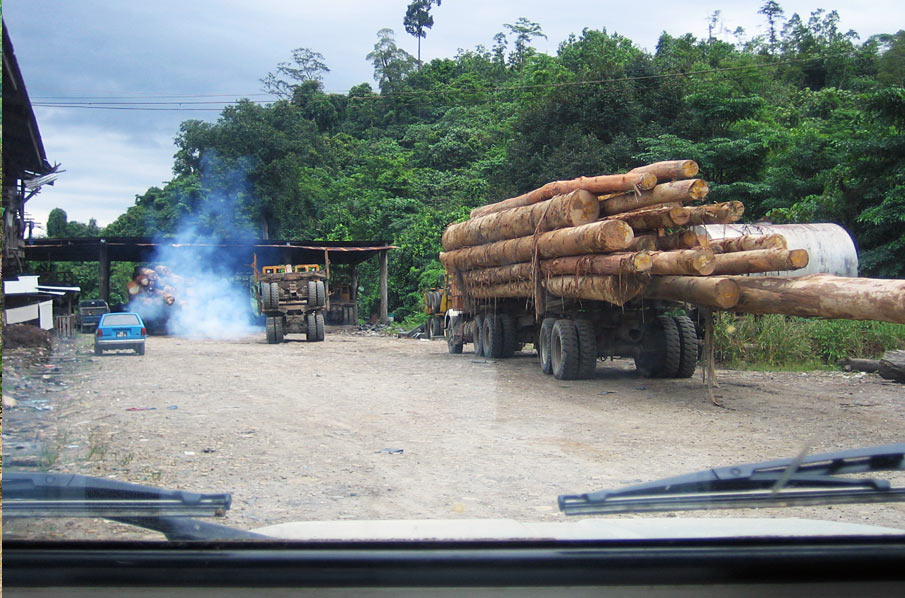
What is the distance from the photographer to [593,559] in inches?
74.6

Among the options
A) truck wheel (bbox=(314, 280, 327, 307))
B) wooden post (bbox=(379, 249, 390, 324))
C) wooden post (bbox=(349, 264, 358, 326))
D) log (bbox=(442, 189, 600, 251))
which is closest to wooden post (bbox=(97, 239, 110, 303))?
log (bbox=(442, 189, 600, 251))

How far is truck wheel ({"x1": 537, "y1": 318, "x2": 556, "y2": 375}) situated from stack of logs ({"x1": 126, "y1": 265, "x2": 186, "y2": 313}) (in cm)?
563

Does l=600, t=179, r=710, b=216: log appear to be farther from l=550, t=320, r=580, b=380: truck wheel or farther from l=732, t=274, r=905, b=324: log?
l=550, t=320, r=580, b=380: truck wheel

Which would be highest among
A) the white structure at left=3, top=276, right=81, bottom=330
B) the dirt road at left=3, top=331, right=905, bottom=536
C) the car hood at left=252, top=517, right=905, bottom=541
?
the white structure at left=3, top=276, right=81, bottom=330

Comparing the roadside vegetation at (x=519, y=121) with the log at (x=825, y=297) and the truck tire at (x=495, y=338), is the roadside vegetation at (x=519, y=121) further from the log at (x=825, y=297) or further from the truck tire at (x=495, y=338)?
the truck tire at (x=495, y=338)

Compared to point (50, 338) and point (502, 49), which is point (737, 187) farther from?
point (50, 338)

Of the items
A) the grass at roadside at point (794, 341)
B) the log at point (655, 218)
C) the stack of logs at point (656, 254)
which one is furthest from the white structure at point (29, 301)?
the grass at roadside at point (794, 341)

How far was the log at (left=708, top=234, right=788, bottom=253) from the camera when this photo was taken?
927 cm

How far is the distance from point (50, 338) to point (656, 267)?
7.91 m

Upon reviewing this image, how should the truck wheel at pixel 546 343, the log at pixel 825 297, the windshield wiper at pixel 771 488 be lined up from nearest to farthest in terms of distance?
the windshield wiper at pixel 771 488 → the log at pixel 825 297 → the truck wheel at pixel 546 343

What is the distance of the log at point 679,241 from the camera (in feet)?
34.1

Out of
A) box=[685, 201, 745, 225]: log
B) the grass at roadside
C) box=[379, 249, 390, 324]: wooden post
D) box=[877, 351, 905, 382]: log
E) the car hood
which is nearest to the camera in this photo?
the car hood

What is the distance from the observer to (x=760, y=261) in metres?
9.00

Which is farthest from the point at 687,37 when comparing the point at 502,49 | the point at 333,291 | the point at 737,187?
the point at 333,291
